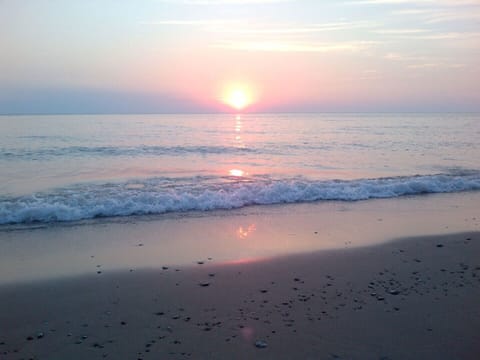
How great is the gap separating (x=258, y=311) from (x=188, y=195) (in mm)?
7890

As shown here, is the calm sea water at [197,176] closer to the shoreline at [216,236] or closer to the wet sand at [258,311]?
the shoreline at [216,236]

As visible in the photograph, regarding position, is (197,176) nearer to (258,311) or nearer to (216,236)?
(216,236)

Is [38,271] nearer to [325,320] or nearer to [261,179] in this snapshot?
[325,320]

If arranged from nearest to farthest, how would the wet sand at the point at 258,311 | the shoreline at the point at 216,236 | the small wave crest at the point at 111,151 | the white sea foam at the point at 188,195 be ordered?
the wet sand at the point at 258,311 < the shoreline at the point at 216,236 < the white sea foam at the point at 188,195 < the small wave crest at the point at 111,151

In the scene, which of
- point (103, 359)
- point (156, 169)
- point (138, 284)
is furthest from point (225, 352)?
point (156, 169)

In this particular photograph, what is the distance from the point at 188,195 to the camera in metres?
13.4

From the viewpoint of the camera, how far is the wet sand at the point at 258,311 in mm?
4902

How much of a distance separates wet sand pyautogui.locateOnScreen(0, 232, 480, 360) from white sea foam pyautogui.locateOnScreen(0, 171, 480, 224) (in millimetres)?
4936

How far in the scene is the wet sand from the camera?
4902 mm

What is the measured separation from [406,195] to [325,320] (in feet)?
35.7

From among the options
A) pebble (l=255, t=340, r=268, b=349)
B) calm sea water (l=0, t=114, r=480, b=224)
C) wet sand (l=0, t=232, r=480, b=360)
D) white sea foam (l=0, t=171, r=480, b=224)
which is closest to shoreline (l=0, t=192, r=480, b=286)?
wet sand (l=0, t=232, r=480, b=360)

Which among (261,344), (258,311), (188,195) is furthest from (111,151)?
(261,344)

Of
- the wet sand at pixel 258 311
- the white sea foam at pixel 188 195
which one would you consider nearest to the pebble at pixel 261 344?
the wet sand at pixel 258 311

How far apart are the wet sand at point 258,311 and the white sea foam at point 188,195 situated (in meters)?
4.94
